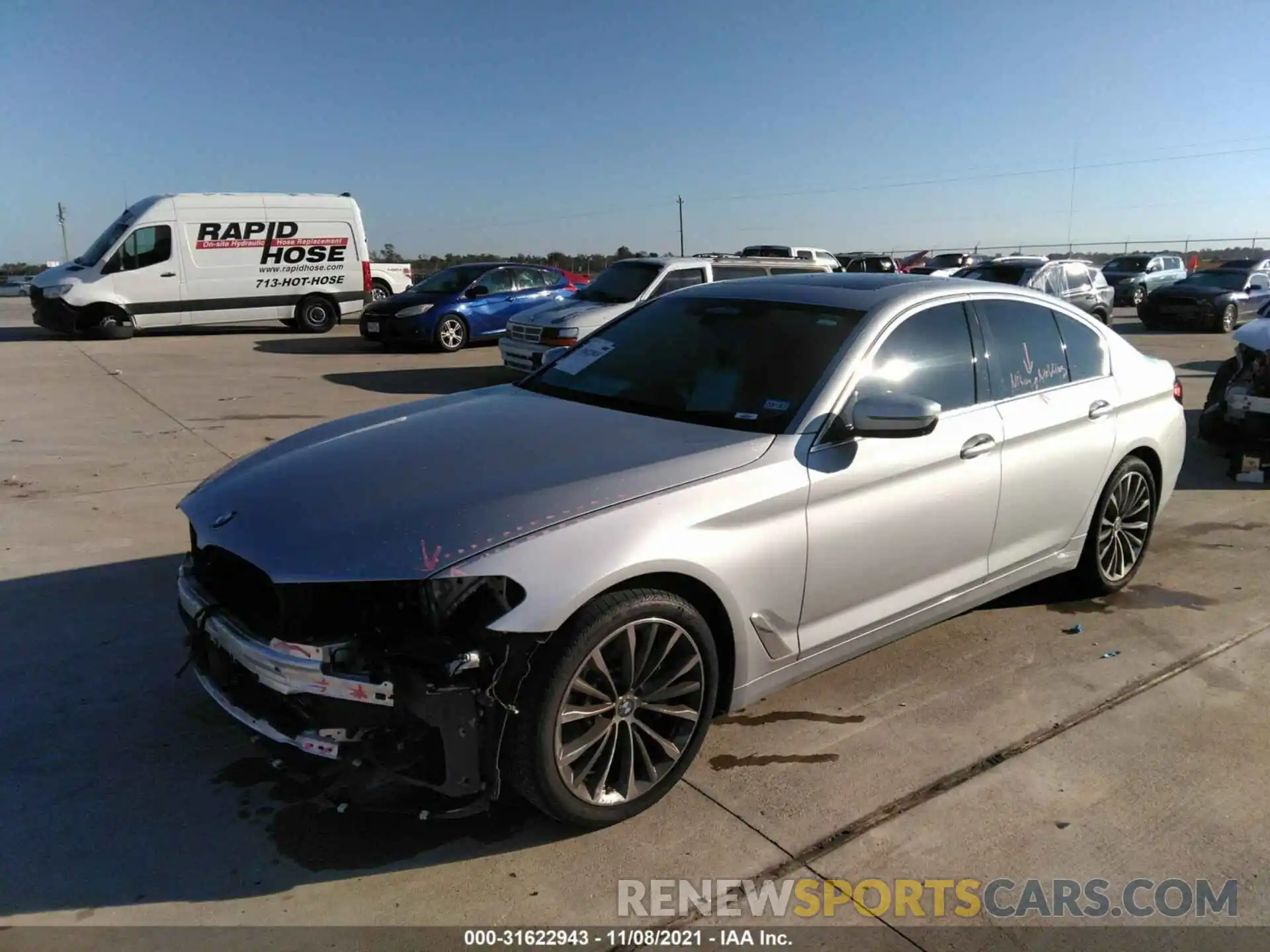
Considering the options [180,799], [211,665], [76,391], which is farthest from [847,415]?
[76,391]

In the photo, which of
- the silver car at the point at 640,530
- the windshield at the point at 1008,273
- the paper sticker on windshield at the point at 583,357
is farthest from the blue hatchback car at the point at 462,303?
the silver car at the point at 640,530

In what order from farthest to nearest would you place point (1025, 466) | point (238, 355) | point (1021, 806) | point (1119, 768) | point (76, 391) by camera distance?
point (238, 355)
point (76, 391)
point (1025, 466)
point (1119, 768)
point (1021, 806)

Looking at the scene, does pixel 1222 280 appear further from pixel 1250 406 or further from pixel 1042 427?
pixel 1042 427

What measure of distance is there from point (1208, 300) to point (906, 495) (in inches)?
833

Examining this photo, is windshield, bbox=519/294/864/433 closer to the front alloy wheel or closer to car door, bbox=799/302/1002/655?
car door, bbox=799/302/1002/655

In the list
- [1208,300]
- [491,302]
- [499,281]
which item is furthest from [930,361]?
[1208,300]

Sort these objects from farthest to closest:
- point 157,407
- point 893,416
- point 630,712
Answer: point 157,407 → point 893,416 → point 630,712

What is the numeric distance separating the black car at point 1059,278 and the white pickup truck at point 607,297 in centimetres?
486

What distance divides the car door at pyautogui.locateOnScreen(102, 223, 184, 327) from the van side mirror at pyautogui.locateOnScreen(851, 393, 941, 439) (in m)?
16.8

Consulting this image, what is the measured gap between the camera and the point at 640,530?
2854 mm

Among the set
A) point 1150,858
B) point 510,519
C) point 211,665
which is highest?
point 510,519

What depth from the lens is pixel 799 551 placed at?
10.7 feet

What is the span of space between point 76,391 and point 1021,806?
11542mm

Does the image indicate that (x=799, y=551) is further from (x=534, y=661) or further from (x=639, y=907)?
(x=639, y=907)
